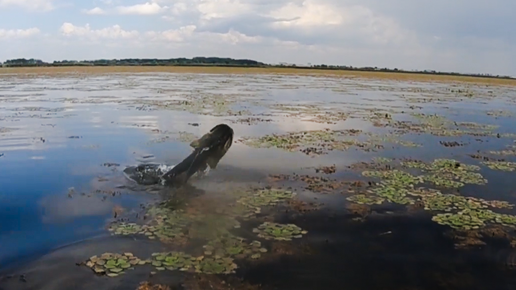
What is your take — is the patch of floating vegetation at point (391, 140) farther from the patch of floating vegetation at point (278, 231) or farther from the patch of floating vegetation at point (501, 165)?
the patch of floating vegetation at point (278, 231)

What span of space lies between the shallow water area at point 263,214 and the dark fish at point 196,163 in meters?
0.31

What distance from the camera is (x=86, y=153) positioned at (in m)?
13.6

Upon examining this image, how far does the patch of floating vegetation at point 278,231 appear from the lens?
297 inches

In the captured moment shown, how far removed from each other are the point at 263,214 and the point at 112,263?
3.06 m

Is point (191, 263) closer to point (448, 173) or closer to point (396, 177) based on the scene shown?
point (396, 177)

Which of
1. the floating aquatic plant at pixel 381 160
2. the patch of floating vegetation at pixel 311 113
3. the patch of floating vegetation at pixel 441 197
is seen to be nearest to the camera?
the patch of floating vegetation at pixel 441 197

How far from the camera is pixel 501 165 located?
44.0 feet

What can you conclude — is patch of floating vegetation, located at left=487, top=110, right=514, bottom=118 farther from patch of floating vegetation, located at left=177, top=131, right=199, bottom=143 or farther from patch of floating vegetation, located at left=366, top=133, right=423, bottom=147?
patch of floating vegetation, located at left=177, top=131, right=199, bottom=143

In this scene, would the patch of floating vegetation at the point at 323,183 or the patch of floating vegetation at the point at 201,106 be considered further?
the patch of floating vegetation at the point at 201,106

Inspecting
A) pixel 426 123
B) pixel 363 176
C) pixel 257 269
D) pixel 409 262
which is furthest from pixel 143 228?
pixel 426 123

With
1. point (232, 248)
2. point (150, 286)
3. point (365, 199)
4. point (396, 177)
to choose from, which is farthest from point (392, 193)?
point (150, 286)

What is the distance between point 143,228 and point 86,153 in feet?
22.0

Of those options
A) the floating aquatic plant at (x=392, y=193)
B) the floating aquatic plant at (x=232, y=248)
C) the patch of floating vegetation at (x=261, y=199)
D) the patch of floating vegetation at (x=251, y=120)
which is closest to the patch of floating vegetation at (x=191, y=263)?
the floating aquatic plant at (x=232, y=248)

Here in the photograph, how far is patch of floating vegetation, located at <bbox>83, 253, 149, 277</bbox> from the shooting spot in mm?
6195
